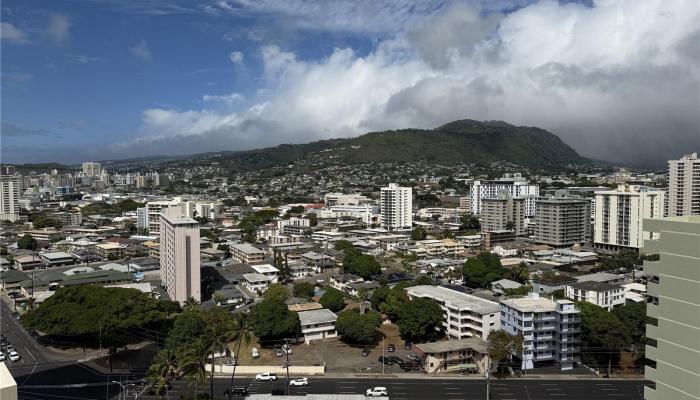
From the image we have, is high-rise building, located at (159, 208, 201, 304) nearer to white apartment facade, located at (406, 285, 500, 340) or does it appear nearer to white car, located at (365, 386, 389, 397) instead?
white apartment facade, located at (406, 285, 500, 340)

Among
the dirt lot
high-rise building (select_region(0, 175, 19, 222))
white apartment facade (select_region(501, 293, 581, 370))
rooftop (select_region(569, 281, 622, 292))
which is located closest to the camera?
white apartment facade (select_region(501, 293, 581, 370))

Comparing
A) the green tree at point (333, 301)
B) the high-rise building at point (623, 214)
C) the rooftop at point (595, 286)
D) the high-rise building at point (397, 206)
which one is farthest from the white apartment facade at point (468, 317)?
the high-rise building at point (397, 206)

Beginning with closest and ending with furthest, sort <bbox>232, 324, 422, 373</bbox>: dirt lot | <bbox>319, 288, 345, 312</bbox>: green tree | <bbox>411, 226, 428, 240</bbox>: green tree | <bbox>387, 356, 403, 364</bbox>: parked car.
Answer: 1. <bbox>232, 324, 422, 373</bbox>: dirt lot
2. <bbox>387, 356, 403, 364</bbox>: parked car
3. <bbox>319, 288, 345, 312</bbox>: green tree
4. <bbox>411, 226, 428, 240</bbox>: green tree

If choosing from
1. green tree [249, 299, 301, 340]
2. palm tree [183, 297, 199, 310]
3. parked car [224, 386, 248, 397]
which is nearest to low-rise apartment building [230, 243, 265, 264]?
palm tree [183, 297, 199, 310]

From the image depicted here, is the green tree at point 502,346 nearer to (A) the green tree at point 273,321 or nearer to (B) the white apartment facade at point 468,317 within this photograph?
(B) the white apartment facade at point 468,317

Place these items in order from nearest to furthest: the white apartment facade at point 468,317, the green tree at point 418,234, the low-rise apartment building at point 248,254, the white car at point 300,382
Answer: the white car at point 300,382
the white apartment facade at point 468,317
the low-rise apartment building at point 248,254
the green tree at point 418,234

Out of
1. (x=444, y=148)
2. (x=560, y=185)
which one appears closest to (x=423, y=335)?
(x=560, y=185)
